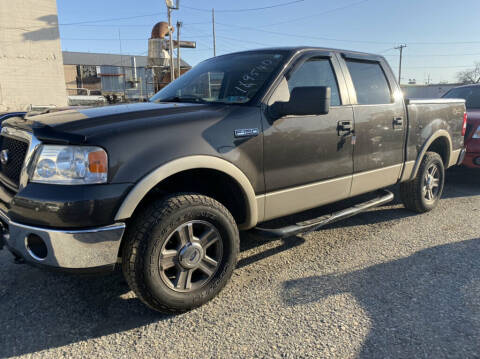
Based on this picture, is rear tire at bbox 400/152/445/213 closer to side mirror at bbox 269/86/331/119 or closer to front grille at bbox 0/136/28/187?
side mirror at bbox 269/86/331/119

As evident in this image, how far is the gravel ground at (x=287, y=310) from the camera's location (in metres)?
2.21

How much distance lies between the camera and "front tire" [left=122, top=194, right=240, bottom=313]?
2.29m

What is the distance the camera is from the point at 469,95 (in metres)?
7.34

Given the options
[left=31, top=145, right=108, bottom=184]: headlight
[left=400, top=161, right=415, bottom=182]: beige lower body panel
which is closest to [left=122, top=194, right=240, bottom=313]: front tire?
[left=31, top=145, right=108, bottom=184]: headlight

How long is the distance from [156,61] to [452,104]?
83.5ft

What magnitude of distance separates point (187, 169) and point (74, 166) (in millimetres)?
689

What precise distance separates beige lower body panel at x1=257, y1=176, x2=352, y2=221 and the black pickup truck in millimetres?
13

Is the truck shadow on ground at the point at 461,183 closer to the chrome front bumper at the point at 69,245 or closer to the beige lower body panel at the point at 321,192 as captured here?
the beige lower body panel at the point at 321,192

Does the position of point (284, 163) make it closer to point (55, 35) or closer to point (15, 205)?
point (15, 205)

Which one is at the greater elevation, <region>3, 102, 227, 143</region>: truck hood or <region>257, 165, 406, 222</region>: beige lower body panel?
<region>3, 102, 227, 143</region>: truck hood

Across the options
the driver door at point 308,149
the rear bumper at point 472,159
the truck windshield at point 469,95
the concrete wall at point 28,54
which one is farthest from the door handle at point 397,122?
the concrete wall at point 28,54

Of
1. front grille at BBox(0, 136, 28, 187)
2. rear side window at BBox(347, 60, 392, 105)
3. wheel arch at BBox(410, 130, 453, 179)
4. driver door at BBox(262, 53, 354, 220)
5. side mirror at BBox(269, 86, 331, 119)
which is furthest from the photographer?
wheel arch at BBox(410, 130, 453, 179)

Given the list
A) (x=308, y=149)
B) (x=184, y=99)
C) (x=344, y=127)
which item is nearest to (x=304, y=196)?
(x=308, y=149)

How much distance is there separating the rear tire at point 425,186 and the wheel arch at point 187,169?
2.68 meters
